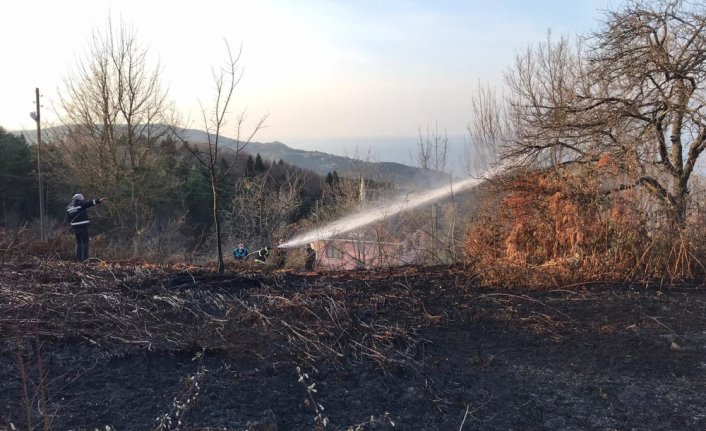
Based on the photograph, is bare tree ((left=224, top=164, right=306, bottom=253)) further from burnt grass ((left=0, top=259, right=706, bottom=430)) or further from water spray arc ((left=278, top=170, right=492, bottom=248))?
burnt grass ((left=0, top=259, right=706, bottom=430))

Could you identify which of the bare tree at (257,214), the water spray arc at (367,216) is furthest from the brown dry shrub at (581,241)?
the bare tree at (257,214)

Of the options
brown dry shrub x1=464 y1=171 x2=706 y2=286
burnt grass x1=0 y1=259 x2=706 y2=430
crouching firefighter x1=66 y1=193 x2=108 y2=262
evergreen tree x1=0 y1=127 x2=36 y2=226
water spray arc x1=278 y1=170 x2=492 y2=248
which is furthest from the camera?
evergreen tree x1=0 y1=127 x2=36 y2=226

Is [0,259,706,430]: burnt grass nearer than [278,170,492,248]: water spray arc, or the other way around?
[0,259,706,430]: burnt grass

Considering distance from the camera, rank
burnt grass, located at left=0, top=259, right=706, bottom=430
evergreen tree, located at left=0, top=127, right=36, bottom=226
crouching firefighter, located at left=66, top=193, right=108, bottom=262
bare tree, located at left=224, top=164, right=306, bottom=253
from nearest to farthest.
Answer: burnt grass, located at left=0, top=259, right=706, bottom=430 < crouching firefighter, located at left=66, top=193, right=108, bottom=262 < evergreen tree, located at left=0, top=127, right=36, bottom=226 < bare tree, located at left=224, top=164, right=306, bottom=253

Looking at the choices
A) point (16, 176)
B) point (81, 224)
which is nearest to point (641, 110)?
point (81, 224)

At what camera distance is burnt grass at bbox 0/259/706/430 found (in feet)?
11.3

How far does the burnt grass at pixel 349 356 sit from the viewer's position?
3.45m

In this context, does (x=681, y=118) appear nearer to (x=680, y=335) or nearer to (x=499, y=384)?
(x=680, y=335)

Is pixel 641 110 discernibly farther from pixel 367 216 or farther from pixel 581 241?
pixel 367 216

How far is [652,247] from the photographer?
6355 mm

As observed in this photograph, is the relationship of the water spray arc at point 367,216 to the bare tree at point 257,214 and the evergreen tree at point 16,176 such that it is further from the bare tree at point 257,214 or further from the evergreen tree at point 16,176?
the evergreen tree at point 16,176

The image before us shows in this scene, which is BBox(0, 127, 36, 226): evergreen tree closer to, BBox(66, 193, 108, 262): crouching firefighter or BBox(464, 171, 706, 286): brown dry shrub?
BBox(66, 193, 108, 262): crouching firefighter

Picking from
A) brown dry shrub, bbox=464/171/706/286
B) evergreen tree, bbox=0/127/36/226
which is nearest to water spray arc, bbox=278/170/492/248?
brown dry shrub, bbox=464/171/706/286

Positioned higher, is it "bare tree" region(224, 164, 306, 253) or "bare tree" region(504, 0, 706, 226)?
"bare tree" region(504, 0, 706, 226)
